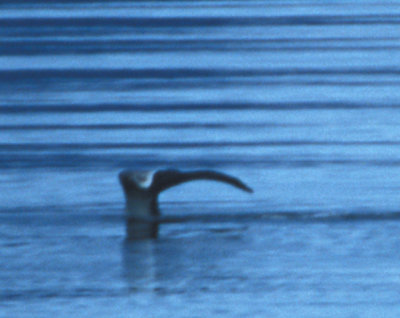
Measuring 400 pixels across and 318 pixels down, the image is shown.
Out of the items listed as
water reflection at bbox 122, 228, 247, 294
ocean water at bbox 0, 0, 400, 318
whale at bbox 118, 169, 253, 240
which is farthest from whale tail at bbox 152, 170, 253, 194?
water reflection at bbox 122, 228, 247, 294

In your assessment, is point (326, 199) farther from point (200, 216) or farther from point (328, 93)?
point (328, 93)

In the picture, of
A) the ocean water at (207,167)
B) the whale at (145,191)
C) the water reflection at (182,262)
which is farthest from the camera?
the whale at (145,191)

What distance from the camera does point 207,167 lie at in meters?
10.1

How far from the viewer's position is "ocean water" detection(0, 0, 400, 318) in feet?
22.4

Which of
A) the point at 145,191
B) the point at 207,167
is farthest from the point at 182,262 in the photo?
the point at 207,167

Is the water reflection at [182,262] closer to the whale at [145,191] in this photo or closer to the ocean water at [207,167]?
the ocean water at [207,167]

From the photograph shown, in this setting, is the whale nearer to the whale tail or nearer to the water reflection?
the whale tail

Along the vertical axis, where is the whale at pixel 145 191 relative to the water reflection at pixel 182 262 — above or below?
above

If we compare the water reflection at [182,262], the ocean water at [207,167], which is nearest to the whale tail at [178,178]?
the ocean water at [207,167]

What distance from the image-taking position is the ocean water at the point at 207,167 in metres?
6.82

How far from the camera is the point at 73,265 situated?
731cm

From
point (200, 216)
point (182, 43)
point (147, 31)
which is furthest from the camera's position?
point (147, 31)

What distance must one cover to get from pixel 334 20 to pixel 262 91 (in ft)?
28.7

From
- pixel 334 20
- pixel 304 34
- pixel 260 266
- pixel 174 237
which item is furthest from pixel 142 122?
pixel 334 20
